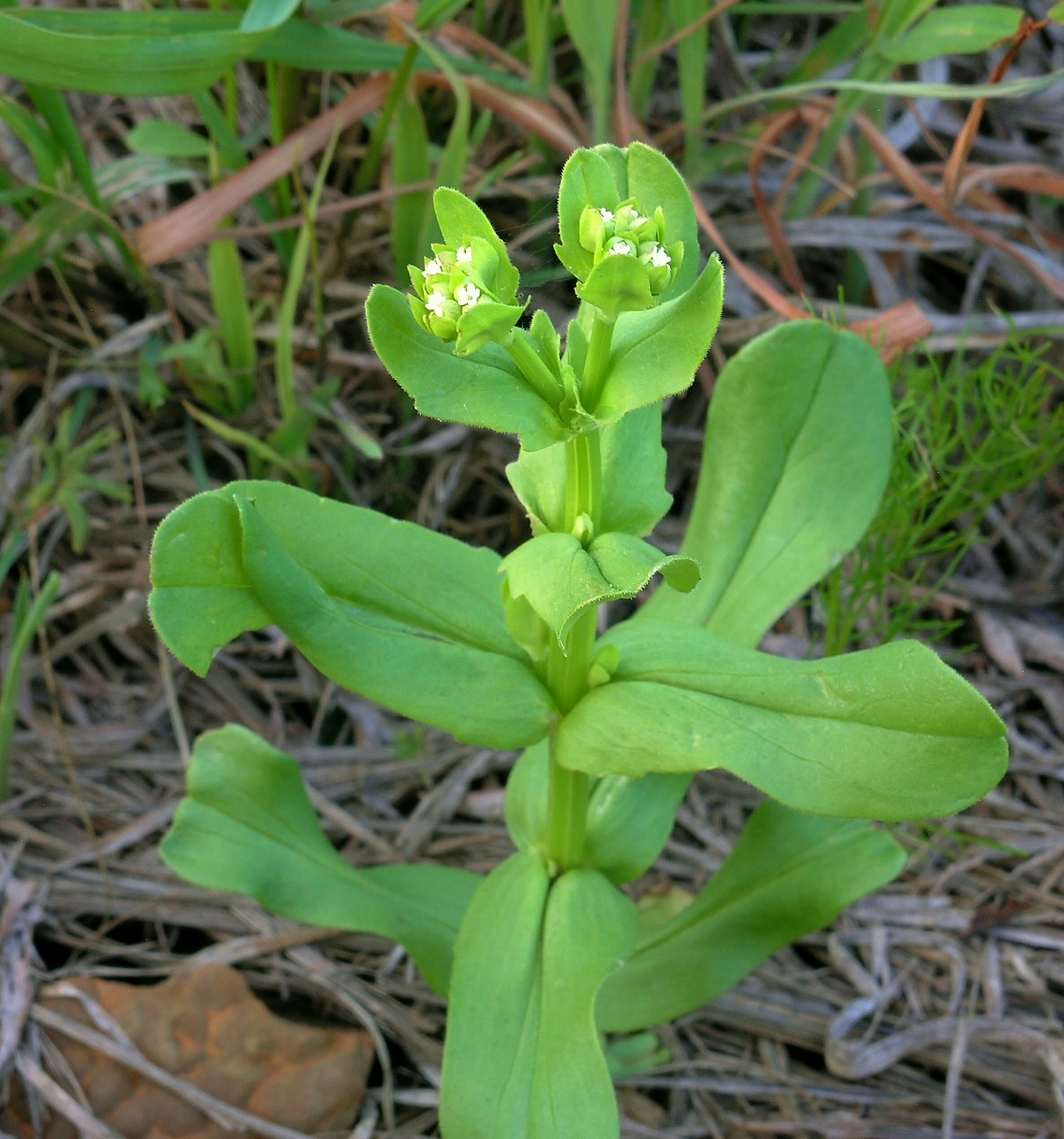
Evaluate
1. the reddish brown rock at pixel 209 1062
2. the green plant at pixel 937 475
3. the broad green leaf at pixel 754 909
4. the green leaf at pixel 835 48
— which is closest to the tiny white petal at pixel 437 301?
Result: the broad green leaf at pixel 754 909

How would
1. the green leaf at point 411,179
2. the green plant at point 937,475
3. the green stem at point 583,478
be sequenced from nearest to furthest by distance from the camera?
the green stem at point 583,478 < the green plant at point 937,475 < the green leaf at point 411,179

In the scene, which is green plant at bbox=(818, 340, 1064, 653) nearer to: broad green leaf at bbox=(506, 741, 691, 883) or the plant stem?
broad green leaf at bbox=(506, 741, 691, 883)

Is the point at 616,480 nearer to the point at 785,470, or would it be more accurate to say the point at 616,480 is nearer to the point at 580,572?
the point at 580,572

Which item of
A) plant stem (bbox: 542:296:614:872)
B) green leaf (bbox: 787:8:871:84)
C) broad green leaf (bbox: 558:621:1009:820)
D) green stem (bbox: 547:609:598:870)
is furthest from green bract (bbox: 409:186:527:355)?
green leaf (bbox: 787:8:871:84)

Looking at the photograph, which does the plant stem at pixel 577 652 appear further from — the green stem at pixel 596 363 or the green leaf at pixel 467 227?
the green leaf at pixel 467 227

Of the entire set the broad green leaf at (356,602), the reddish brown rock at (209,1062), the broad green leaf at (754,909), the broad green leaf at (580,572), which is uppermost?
the broad green leaf at (580,572)

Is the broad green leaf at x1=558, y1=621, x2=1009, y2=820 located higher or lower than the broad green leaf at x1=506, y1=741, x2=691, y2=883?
higher

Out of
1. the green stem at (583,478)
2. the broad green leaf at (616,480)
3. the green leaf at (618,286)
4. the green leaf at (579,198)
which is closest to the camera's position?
the green leaf at (618,286)
